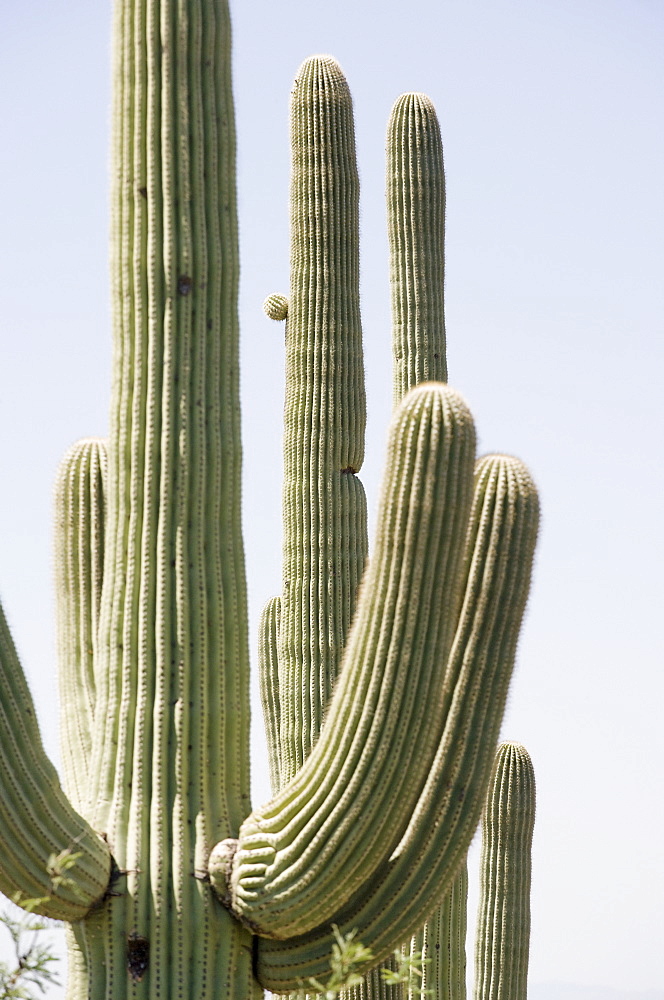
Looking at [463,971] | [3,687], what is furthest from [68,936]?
[463,971]

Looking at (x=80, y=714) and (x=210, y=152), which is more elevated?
(x=210, y=152)

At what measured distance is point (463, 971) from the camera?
34.2ft

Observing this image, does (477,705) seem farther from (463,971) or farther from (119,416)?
(463,971)

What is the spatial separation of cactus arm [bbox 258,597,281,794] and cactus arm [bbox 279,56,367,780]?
77cm

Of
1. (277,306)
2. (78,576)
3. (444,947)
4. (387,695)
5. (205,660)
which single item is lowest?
(444,947)

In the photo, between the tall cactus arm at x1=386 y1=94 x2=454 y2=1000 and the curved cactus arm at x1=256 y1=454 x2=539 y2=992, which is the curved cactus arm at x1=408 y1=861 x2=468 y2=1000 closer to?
the tall cactus arm at x1=386 y1=94 x2=454 y2=1000

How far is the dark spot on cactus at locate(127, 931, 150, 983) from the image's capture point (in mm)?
6430

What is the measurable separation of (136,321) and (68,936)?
2391 millimetres

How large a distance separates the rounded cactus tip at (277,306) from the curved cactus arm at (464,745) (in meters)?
4.43

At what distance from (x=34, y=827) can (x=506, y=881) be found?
6036 mm

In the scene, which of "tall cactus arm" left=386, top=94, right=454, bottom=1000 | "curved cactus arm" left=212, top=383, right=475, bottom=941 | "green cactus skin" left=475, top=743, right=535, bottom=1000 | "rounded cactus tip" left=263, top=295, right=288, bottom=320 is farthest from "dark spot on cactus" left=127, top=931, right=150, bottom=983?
"green cactus skin" left=475, top=743, right=535, bottom=1000

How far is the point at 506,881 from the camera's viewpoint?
1170 centimetres

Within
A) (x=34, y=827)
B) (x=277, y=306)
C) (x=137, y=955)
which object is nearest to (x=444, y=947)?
(x=277, y=306)

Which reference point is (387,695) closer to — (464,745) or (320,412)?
(464,745)
